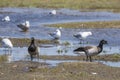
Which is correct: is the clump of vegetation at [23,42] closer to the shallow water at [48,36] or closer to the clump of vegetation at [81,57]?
the shallow water at [48,36]

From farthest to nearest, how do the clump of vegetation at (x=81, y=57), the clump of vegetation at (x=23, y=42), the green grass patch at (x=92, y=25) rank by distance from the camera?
the green grass patch at (x=92, y=25), the clump of vegetation at (x=23, y=42), the clump of vegetation at (x=81, y=57)

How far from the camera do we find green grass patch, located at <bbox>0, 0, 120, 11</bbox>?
64625mm

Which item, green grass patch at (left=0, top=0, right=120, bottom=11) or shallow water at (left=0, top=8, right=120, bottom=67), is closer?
shallow water at (left=0, top=8, right=120, bottom=67)

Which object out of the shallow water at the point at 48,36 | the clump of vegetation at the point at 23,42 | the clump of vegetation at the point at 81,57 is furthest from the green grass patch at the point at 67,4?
the clump of vegetation at the point at 81,57

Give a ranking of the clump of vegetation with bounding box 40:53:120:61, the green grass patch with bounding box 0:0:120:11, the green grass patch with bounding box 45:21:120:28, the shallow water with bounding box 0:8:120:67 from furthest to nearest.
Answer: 1. the green grass patch with bounding box 0:0:120:11
2. the green grass patch with bounding box 45:21:120:28
3. the shallow water with bounding box 0:8:120:67
4. the clump of vegetation with bounding box 40:53:120:61

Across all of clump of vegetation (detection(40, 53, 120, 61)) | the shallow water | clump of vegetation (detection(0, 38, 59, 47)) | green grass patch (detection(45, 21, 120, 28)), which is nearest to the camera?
clump of vegetation (detection(40, 53, 120, 61))

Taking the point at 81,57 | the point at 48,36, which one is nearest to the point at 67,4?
the point at 48,36

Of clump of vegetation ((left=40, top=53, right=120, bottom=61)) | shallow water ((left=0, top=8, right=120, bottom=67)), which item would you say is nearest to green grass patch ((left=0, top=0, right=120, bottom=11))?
shallow water ((left=0, top=8, right=120, bottom=67))

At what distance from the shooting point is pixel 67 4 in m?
67.2

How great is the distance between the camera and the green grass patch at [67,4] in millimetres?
64625

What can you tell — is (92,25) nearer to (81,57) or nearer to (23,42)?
(23,42)

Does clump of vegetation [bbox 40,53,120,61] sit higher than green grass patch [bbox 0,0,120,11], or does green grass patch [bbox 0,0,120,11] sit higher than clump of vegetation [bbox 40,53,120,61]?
green grass patch [bbox 0,0,120,11]

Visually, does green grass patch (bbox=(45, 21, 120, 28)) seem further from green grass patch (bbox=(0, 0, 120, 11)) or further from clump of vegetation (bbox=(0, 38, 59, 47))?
green grass patch (bbox=(0, 0, 120, 11))

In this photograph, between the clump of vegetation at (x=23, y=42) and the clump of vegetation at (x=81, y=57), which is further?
the clump of vegetation at (x=23, y=42)
